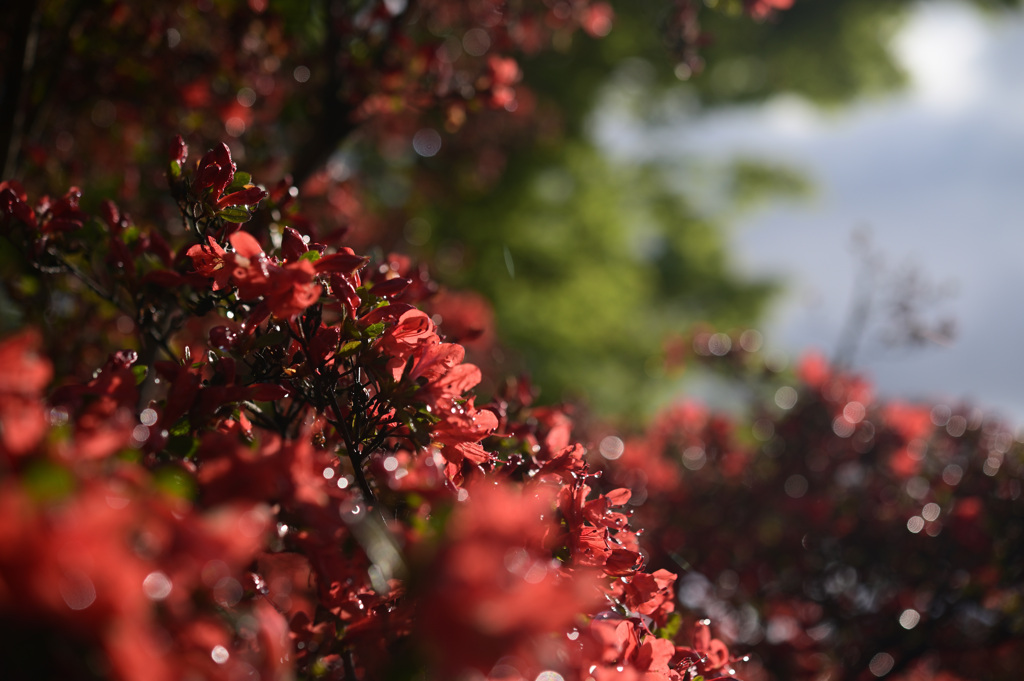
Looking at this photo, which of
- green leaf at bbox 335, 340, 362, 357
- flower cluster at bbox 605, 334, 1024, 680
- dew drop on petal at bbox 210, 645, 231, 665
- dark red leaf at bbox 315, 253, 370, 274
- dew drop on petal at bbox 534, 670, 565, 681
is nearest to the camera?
dew drop on petal at bbox 210, 645, 231, 665

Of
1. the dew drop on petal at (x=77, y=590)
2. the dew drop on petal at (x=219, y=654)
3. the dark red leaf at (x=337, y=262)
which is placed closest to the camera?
the dew drop on petal at (x=77, y=590)

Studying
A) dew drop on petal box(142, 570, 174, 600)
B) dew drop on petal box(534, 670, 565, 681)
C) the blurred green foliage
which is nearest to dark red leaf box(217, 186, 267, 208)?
dew drop on petal box(142, 570, 174, 600)

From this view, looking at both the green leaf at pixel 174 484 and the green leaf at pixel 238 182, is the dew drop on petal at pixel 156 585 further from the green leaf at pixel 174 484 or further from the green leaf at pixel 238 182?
the green leaf at pixel 238 182

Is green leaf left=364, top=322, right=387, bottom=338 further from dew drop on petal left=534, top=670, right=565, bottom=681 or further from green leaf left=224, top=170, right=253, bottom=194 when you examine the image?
dew drop on petal left=534, top=670, right=565, bottom=681

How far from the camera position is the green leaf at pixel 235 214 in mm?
1232

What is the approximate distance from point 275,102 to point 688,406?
3.12 m

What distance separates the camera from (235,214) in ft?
4.05

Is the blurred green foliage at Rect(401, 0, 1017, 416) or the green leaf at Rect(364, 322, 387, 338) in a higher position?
the green leaf at Rect(364, 322, 387, 338)

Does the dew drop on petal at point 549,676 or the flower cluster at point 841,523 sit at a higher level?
the dew drop on petal at point 549,676

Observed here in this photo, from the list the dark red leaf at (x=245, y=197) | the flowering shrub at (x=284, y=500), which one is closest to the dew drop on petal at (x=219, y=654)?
the flowering shrub at (x=284, y=500)

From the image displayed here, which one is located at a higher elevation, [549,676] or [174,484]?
[174,484]

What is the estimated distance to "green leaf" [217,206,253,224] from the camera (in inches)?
48.5

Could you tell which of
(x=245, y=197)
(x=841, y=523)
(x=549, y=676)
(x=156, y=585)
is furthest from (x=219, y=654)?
(x=841, y=523)

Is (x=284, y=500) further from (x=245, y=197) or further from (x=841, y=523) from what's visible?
(x=841, y=523)
